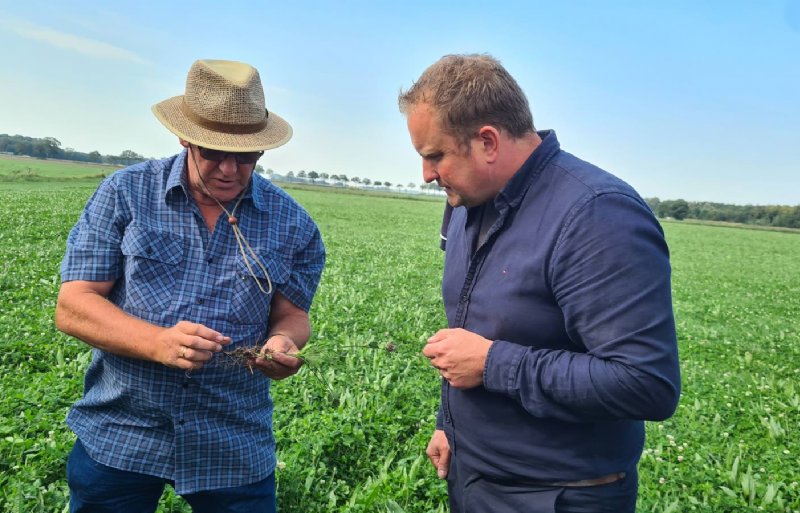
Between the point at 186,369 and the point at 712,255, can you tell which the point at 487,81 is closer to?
the point at 186,369

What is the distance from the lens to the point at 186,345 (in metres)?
2.12

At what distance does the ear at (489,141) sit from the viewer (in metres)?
2.09

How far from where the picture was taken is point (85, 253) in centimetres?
231

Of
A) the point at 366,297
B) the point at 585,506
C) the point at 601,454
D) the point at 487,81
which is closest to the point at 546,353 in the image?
the point at 601,454

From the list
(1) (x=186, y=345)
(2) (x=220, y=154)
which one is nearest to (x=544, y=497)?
(1) (x=186, y=345)

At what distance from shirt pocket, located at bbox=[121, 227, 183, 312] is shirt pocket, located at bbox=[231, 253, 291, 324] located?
25cm

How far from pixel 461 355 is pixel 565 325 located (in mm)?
374

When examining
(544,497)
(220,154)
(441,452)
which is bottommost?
(441,452)

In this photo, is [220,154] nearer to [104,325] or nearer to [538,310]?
[104,325]

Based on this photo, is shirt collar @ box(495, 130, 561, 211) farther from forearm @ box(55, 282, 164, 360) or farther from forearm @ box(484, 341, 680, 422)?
forearm @ box(55, 282, 164, 360)

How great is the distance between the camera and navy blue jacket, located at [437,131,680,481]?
180 centimetres

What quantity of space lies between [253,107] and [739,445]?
18.1 feet

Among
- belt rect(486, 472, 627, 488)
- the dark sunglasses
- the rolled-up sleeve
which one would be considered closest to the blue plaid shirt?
the rolled-up sleeve

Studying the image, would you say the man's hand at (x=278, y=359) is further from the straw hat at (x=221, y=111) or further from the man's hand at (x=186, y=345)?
the straw hat at (x=221, y=111)
